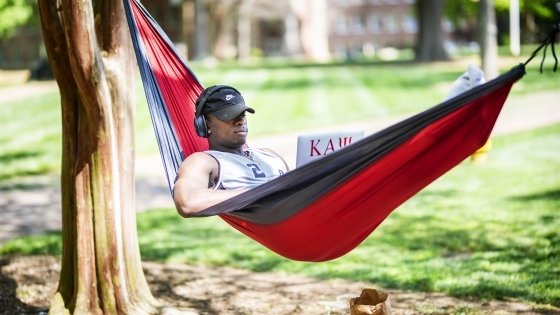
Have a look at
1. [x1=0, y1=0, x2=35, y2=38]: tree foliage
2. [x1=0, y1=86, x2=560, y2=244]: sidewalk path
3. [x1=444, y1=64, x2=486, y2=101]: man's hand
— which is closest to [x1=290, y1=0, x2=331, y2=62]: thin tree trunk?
[x1=0, y1=0, x2=35, y2=38]: tree foliage

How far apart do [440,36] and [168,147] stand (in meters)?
22.0

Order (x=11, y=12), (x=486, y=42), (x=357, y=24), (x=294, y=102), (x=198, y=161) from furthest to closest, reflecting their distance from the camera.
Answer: (x=357, y=24)
(x=11, y=12)
(x=294, y=102)
(x=486, y=42)
(x=198, y=161)

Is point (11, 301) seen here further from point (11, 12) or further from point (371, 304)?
point (11, 12)

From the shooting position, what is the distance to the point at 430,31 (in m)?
24.5

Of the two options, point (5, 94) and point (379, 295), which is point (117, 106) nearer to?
point (379, 295)

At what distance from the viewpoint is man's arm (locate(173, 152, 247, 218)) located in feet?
9.93

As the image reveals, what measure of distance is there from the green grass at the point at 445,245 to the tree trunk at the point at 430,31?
15526 millimetres

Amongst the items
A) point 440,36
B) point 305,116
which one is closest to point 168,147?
point 305,116

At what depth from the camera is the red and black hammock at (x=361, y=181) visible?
2.94 meters

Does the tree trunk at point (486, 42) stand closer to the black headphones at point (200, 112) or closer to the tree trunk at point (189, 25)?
the black headphones at point (200, 112)

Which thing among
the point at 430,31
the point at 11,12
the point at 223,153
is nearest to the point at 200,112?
the point at 223,153

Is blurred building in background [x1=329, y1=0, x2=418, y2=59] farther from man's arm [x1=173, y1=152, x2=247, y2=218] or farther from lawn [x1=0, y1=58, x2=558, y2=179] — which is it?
man's arm [x1=173, y1=152, x2=247, y2=218]

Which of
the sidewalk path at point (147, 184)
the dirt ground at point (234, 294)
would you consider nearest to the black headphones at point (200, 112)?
the dirt ground at point (234, 294)

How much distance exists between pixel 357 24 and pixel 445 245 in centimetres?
5353
